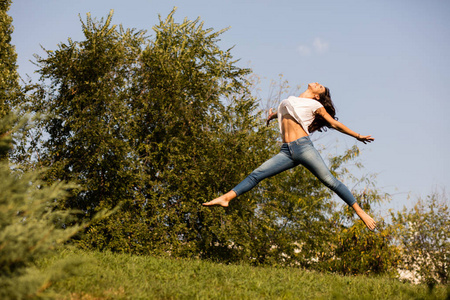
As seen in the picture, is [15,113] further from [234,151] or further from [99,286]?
[234,151]

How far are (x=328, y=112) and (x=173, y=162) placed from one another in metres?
4.77

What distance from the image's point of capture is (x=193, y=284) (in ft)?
14.9

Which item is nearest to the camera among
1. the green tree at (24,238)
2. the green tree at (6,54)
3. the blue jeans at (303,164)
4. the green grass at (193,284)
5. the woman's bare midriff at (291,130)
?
the green tree at (24,238)

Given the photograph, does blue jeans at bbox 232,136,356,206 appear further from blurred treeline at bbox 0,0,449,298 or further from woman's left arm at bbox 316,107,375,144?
blurred treeline at bbox 0,0,449,298

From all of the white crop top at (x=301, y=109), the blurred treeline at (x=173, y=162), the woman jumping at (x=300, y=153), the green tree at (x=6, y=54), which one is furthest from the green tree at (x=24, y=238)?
the green tree at (x=6, y=54)

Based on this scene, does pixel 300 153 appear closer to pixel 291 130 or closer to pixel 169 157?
pixel 291 130

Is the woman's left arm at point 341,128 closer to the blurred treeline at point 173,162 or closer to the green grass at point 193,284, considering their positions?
the green grass at point 193,284

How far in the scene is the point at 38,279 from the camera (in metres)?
2.82

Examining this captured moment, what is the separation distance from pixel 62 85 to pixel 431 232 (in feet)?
36.5

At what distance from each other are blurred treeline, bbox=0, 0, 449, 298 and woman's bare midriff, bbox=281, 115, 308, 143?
440 cm

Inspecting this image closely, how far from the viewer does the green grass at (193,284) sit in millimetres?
3795

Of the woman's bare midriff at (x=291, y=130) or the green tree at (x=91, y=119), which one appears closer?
the woman's bare midriff at (x=291, y=130)

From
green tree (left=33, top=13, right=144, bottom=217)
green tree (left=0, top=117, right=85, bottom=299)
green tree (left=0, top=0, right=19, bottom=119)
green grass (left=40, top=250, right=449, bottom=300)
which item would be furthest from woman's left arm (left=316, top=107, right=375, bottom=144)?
green tree (left=0, top=0, right=19, bottom=119)

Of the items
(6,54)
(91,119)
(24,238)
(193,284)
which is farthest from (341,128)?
(6,54)
